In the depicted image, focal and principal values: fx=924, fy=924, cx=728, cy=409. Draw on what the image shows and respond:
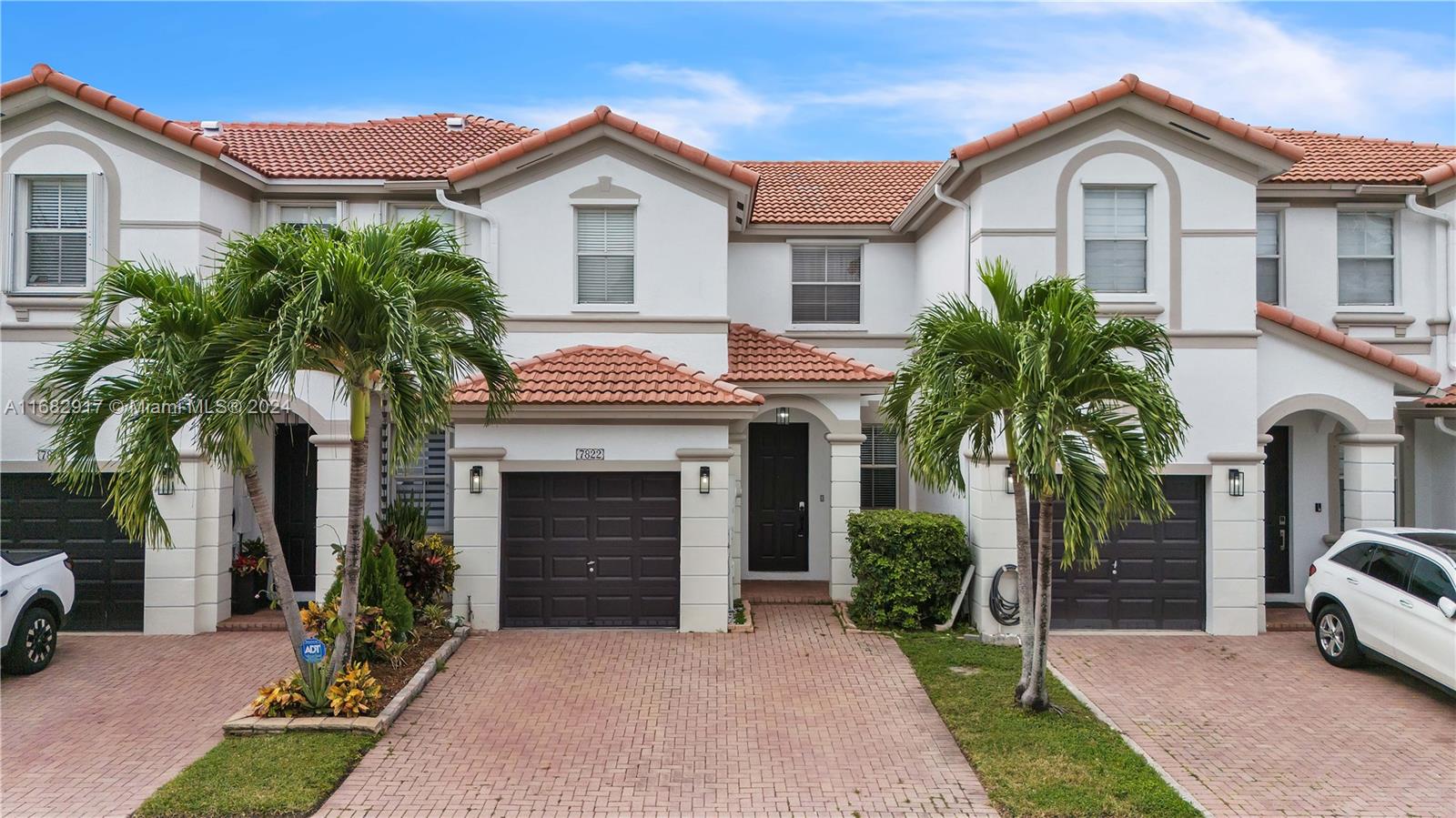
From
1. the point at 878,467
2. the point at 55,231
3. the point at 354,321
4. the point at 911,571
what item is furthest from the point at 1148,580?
the point at 55,231

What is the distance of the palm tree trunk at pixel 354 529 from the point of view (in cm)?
937

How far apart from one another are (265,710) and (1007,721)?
7.30 metres

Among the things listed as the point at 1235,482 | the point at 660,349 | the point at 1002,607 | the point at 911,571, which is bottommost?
the point at 1002,607

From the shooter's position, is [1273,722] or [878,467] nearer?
[1273,722]

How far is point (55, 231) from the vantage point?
13172 millimetres

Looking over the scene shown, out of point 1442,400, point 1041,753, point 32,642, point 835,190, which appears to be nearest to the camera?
point 1041,753

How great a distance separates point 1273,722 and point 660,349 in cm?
922

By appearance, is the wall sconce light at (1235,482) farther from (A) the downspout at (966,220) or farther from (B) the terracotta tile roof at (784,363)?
(B) the terracotta tile roof at (784,363)

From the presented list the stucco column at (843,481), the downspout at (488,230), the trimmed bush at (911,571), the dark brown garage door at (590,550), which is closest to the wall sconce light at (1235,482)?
the trimmed bush at (911,571)

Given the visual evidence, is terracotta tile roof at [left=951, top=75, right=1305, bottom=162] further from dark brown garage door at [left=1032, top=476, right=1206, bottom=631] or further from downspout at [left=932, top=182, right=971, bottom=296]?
dark brown garage door at [left=1032, top=476, right=1206, bottom=631]

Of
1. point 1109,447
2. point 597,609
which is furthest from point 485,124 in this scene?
point 1109,447

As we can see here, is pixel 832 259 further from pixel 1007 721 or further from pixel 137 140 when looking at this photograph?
pixel 137 140

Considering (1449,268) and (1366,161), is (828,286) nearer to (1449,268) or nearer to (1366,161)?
(1366,161)

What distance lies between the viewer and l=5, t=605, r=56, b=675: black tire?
10.7 m
